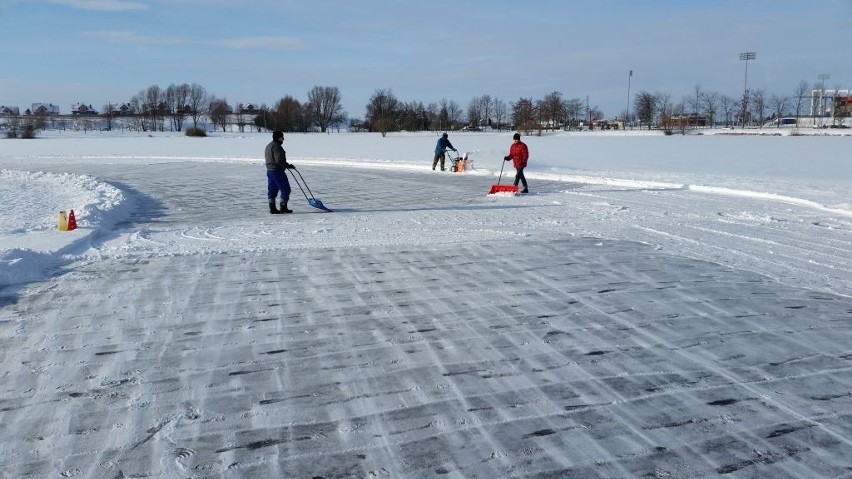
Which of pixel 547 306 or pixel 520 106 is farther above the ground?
pixel 520 106

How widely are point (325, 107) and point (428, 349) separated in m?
108

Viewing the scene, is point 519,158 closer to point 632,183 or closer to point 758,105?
point 632,183

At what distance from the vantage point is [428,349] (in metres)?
4.97

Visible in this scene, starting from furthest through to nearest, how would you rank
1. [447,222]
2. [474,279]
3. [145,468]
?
[447,222], [474,279], [145,468]

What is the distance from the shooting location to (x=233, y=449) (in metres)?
3.51

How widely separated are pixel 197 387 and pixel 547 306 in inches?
122

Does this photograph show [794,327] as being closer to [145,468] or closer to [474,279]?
[474,279]

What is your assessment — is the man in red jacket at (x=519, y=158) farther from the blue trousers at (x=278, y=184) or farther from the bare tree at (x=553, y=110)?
the bare tree at (x=553, y=110)

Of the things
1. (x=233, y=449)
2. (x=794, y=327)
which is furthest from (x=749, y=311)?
(x=233, y=449)

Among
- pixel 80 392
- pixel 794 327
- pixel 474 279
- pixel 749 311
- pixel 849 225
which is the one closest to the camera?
pixel 80 392

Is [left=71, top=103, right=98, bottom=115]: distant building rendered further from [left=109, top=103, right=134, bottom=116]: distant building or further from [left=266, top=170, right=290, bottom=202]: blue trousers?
[left=266, top=170, right=290, bottom=202]: blue trousers

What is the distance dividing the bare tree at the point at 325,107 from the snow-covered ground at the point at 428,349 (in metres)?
98.4

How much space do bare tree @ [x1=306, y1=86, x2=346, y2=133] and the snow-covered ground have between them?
9836 cm

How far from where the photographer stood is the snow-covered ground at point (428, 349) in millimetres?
3496
